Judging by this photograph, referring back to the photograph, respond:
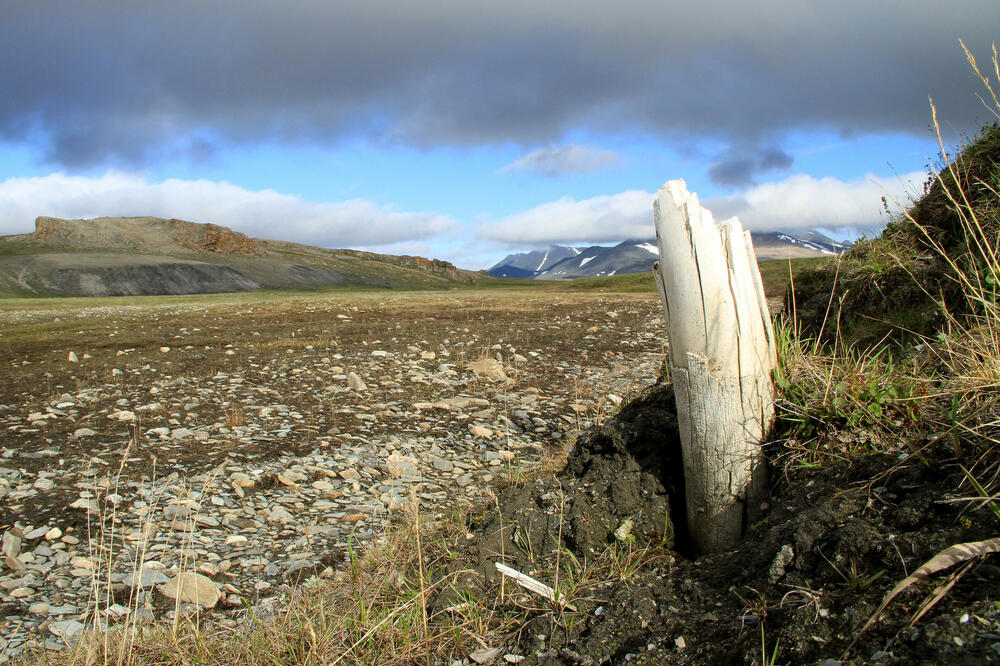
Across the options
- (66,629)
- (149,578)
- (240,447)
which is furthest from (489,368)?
(66,629)

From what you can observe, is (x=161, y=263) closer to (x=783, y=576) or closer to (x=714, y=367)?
(x=714, y=367)

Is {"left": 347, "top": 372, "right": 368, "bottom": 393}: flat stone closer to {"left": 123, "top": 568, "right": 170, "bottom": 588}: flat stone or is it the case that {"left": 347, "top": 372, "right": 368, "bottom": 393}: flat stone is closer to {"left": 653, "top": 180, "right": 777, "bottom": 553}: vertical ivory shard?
{"left": 123, "top": 568, "right": 170, "bottom": 588}: flat stone

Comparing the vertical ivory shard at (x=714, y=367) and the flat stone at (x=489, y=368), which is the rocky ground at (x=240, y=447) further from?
the vertical ivory shard at (x=714, y=367)

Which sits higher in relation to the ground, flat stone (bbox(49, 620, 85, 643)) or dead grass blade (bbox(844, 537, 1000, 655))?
dead grass blade (bbox(844, 537, 1000, 655))

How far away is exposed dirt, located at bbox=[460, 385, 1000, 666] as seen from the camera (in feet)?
8.08

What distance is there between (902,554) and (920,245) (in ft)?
16.7

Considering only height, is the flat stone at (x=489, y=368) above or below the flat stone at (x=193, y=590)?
above

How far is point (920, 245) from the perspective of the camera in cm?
654

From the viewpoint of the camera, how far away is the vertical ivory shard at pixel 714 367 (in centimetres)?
415

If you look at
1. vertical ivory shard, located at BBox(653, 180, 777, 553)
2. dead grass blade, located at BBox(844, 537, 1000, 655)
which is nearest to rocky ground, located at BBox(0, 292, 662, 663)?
vertical ivory shard, located at BBox(653, 180, 777, 553)

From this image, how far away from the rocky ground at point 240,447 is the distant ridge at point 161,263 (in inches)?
4305

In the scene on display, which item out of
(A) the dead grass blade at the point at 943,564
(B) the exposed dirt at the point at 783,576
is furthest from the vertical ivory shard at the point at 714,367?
(A) the dead grass blade at the point at 943,564

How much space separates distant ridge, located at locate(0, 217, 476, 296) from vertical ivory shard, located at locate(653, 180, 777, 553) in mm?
119356

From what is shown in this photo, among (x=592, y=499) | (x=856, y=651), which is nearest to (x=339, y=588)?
(x=592, y=499)
